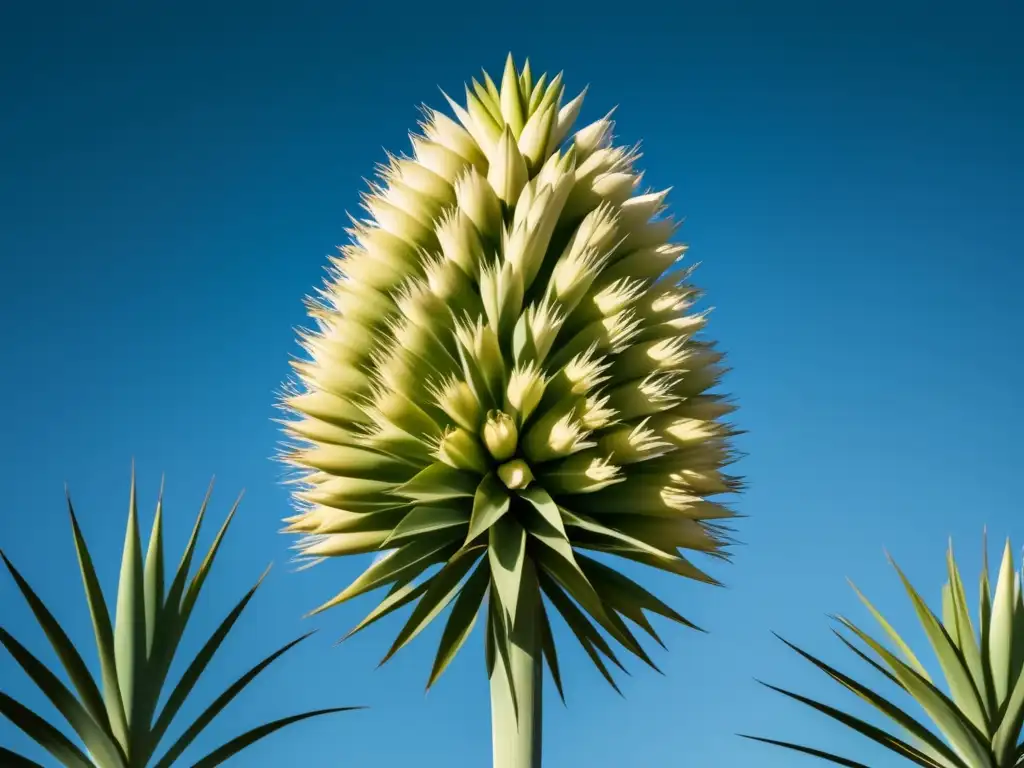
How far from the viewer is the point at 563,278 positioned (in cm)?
626

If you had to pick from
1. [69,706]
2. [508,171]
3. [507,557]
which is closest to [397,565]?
[507,557]

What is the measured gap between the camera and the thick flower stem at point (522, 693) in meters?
5.93

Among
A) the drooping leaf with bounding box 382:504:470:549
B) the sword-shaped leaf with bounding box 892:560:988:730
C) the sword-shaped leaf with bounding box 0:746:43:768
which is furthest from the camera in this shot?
the sword-shaped leaf with bounding box 892:560:988:730

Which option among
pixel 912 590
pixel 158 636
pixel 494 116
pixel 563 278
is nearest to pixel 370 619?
pixel 158 636

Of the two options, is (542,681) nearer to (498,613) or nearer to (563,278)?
(498,613)

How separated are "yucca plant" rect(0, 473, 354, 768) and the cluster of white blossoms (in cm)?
72

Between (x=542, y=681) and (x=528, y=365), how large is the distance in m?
1.59

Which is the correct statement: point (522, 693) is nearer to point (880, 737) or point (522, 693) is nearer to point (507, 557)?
point (507, 557)

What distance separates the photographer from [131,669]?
6078mm

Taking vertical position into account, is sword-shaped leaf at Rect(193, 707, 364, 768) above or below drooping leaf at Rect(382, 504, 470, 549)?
below

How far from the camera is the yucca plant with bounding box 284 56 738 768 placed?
19.6 ft

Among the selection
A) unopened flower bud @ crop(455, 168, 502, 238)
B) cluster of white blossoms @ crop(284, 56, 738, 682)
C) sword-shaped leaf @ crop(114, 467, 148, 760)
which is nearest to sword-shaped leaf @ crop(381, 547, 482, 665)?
cluster of white blossoms @ crop(284, 56, 738, 682)

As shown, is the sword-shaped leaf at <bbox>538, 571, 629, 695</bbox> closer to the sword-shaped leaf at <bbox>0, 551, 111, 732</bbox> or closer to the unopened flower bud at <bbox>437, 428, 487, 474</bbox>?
the unopened flower bud at <bbox>437, 428, 487, 474</bbox>

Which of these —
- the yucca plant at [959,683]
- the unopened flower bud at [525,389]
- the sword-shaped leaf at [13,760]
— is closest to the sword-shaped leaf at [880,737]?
the yucca plant at [959,683]
